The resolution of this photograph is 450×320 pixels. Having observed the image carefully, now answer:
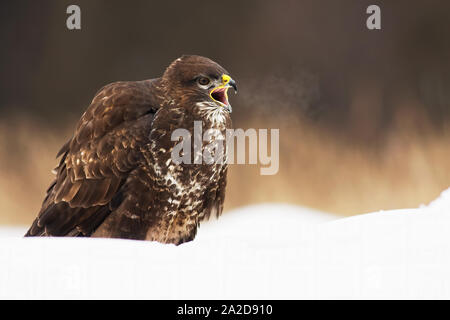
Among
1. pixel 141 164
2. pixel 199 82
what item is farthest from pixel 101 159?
pixel 199 82

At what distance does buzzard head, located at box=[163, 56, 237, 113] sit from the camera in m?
1.85

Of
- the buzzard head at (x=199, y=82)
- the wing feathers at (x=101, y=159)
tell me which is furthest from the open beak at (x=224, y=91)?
the wing feathers at (x=101, y=159)

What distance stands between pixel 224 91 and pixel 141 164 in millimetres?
350

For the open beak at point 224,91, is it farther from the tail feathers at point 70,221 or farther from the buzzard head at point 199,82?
the tail feathers at point 70,221

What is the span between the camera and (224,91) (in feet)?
6.23

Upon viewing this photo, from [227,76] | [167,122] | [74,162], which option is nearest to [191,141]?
[167,122]

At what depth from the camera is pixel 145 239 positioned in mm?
1873

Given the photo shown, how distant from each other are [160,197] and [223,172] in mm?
274

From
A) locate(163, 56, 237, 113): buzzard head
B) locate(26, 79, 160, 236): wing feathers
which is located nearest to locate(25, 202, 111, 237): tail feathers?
locate(26, 79, 160, 236): wing feathers

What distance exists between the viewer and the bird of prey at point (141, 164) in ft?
6.05

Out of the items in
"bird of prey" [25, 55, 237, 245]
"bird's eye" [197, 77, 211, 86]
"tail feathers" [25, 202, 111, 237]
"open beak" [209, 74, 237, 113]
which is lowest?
"tail feathers" [25, 202, 111, 237]

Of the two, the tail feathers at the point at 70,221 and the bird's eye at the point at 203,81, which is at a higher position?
the bird's eye at the point at 203,81

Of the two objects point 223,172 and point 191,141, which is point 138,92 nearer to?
point 191,141

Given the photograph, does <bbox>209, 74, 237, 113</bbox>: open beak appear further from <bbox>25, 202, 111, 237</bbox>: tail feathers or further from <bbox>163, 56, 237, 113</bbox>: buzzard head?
<bbox>25, 202, 111, 237</bbox>: tail feathers
